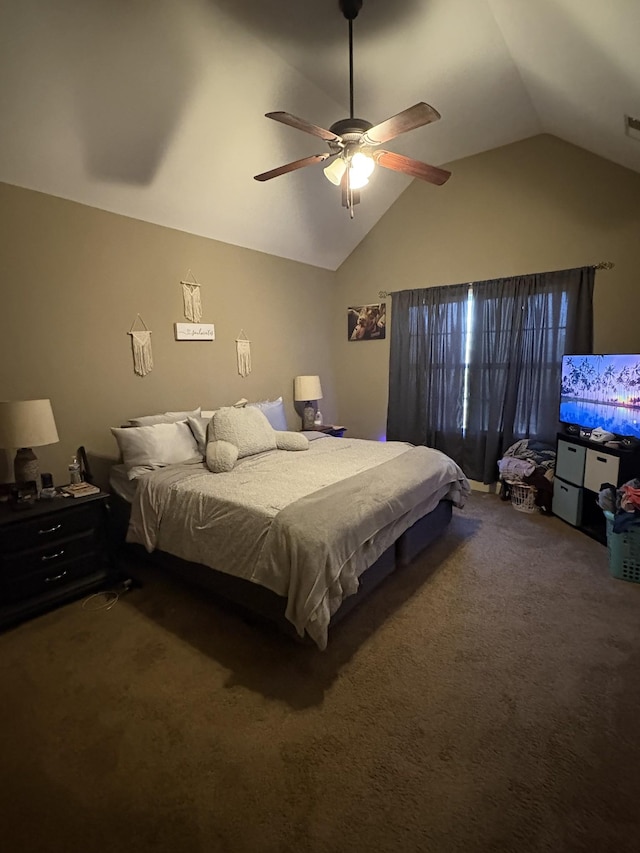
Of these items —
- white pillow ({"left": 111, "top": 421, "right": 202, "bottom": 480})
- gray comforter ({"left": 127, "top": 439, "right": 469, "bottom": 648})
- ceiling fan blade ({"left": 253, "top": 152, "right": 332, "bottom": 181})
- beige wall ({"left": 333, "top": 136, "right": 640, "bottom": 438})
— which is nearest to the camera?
gray comforter ({"left": 127, "top": 439, "right": 469, "bottom": 648})

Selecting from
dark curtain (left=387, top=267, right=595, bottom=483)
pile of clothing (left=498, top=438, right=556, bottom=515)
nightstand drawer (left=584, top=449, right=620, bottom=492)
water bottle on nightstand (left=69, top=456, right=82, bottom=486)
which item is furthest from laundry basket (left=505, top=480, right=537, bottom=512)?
water bottle on nightstand (left=69, top=456, right=82, bottom=486)

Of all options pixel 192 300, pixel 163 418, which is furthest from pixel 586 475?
pixel 192 300

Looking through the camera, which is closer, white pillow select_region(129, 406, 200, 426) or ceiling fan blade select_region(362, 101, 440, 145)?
ceiling fan blade select_region(362, 101, 440, 145)

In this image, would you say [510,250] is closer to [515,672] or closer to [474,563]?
[474,563]

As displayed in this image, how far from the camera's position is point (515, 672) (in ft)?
6.19

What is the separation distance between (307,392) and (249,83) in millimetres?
2811

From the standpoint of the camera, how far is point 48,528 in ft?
7.73

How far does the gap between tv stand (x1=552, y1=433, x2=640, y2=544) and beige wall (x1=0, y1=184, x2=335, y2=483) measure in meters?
3.00

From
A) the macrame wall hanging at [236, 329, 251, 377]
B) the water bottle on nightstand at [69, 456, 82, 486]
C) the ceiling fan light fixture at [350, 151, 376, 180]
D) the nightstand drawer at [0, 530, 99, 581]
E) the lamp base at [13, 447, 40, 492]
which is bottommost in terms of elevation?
the nightstand drawer at [0, 530, 99, 581]

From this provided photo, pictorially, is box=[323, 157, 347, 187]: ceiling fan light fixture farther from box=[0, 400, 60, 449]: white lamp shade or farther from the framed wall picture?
the framed wall picture

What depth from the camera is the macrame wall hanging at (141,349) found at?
331cm

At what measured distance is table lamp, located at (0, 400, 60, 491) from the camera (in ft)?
7.53

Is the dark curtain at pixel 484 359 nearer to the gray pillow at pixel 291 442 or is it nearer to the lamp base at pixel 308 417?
the lamp base at pixel 308 417

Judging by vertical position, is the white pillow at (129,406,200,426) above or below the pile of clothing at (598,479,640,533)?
above
